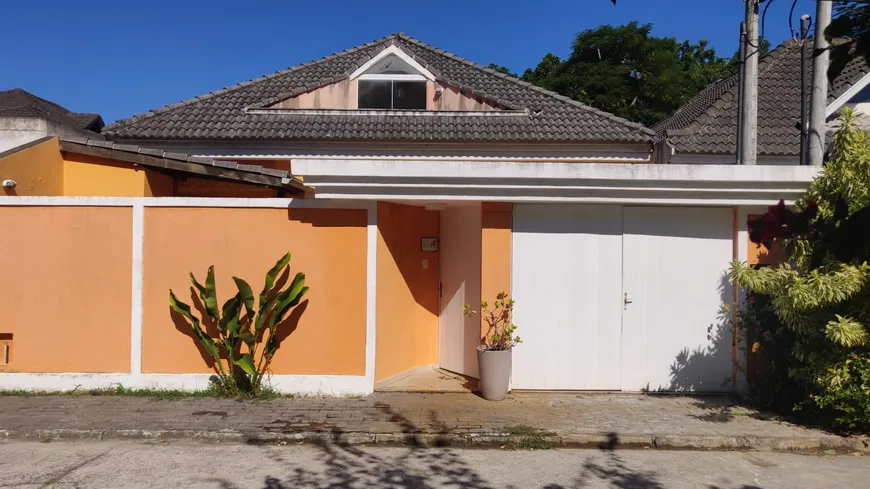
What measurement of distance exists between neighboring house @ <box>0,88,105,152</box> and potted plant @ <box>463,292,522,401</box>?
7349 millimetres

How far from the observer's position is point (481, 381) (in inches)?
271

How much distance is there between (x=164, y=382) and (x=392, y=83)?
8.51 m

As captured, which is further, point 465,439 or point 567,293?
point 567,293

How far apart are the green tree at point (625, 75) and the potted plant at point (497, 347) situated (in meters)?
23.6

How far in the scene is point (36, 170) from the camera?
809cm

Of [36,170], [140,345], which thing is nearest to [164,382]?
[140,345]

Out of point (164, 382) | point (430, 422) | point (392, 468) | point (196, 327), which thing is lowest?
point (392, 468)

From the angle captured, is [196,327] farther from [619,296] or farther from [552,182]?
[619,296]

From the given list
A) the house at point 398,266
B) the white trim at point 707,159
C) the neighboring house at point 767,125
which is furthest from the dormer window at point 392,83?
the house at point 398,266

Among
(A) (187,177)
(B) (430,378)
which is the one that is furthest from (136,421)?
(A) (187,177)

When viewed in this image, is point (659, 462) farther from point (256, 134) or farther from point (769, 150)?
point (256, 134)

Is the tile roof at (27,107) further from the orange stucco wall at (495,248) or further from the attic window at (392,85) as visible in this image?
the orange stucco wall at (495,248)

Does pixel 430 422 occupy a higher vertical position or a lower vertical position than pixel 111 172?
lower

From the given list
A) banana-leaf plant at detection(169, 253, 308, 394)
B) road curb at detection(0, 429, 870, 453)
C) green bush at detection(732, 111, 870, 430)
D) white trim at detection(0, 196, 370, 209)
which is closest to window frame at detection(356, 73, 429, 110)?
white trim at detection(0, 196, 370, 209)
